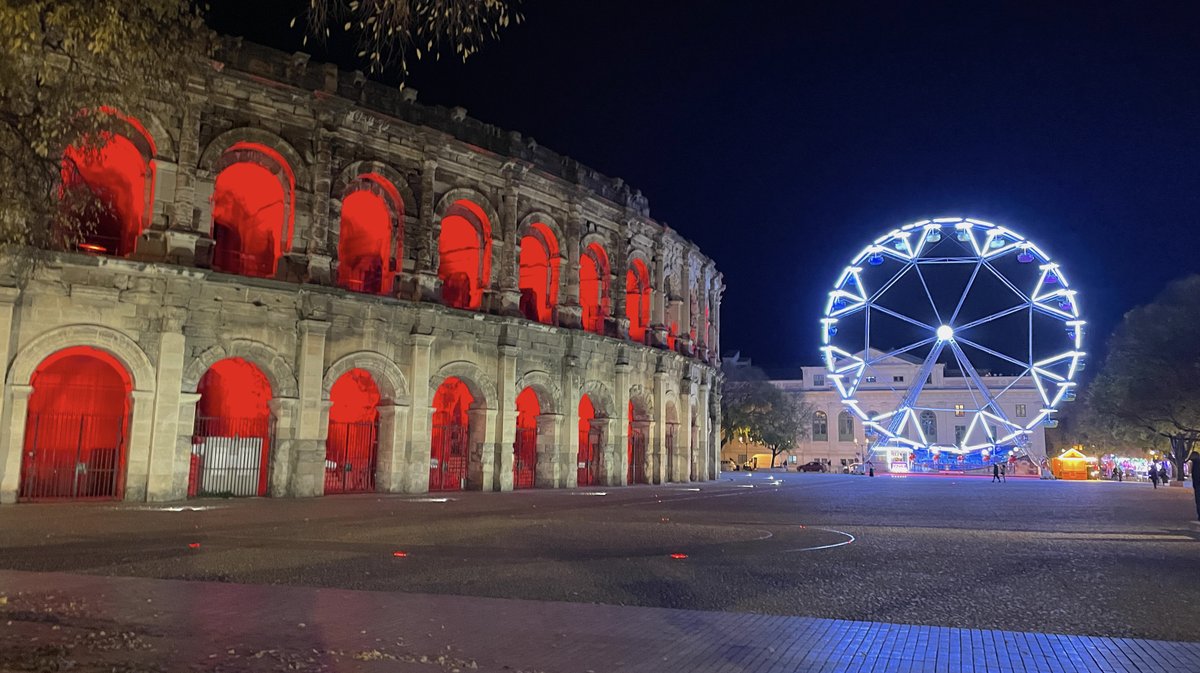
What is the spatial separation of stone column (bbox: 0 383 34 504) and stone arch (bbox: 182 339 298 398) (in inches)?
126

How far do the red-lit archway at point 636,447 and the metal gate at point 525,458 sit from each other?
4228 mm

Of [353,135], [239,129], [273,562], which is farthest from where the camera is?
[353,135]

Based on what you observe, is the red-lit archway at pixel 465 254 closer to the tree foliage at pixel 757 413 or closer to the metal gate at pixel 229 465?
the metal gate at pixel 229 465

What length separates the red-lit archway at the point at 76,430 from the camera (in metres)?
19.3

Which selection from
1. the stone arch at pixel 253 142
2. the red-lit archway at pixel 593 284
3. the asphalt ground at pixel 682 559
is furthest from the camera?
the red-lit archway at pixel 593 284

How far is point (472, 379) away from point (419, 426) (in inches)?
100

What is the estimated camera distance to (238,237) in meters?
25.2

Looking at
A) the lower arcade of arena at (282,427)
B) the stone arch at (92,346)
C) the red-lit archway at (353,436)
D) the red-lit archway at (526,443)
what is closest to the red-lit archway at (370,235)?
the lower arcade of arena at (282,427)

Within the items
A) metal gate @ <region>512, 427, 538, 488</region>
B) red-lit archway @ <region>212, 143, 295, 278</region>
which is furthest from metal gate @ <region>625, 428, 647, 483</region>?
red-lit archway @ <region>212, 143, 295, 278</region>

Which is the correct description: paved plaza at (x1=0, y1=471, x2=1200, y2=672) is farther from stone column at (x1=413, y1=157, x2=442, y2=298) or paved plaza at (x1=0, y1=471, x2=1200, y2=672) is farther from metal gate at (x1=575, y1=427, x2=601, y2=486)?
metal gate at (x1=575, y1=427, x2=601, y2=486)

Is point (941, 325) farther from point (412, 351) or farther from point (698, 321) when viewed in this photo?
point (412, 351)

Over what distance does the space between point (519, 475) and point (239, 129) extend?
45.2 ft

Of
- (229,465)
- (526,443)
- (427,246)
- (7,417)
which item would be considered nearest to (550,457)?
(526,443)

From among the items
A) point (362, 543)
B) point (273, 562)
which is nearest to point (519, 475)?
point (362, 543)
